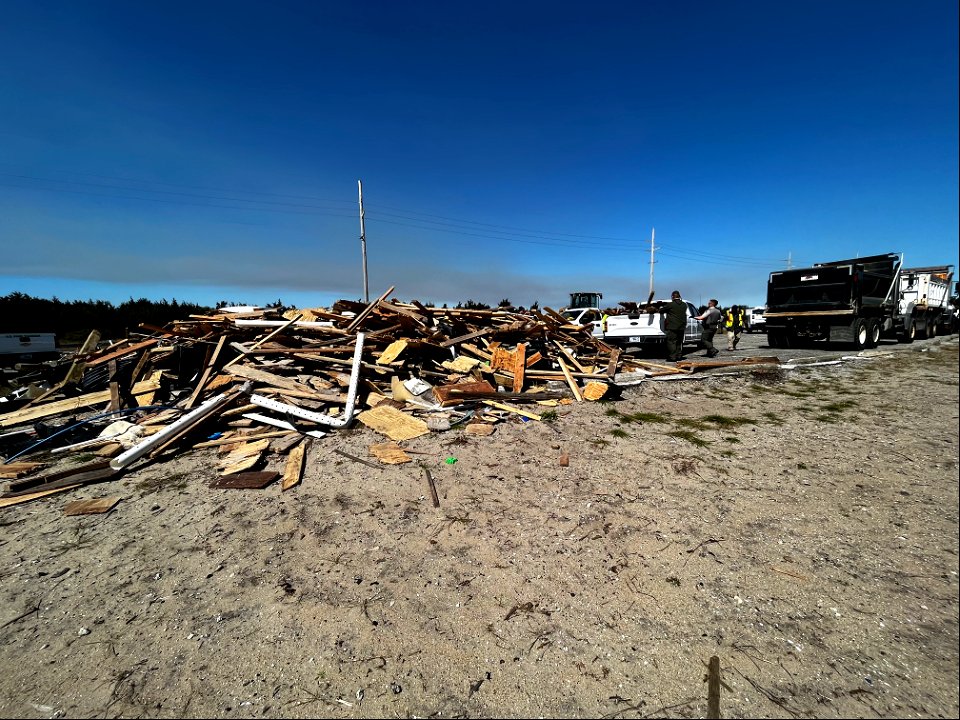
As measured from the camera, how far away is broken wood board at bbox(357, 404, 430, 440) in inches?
198

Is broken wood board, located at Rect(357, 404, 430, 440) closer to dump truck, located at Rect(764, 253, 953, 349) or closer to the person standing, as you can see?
the person standing

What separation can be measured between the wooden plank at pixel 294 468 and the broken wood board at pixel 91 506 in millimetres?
1407

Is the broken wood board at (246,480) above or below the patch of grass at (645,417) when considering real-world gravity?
below

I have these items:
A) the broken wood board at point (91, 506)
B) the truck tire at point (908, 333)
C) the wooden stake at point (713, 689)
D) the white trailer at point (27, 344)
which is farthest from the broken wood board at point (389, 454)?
the truck tire at point (908, 333)

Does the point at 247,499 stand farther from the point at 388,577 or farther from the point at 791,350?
the point at 791,350

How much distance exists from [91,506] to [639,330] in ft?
37.2

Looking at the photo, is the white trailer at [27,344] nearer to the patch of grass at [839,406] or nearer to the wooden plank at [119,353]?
the wooden plank at [119,353]

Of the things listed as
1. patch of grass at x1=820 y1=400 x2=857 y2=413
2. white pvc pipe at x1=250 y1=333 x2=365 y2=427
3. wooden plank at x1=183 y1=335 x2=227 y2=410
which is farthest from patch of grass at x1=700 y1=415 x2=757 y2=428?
wooden plank at x1=183 y1=335 x2=227 y2=410

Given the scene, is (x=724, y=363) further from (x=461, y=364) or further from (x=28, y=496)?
(x=28, y=496)

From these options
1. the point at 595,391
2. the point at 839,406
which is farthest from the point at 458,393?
the point at 839,406

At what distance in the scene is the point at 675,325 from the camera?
10.4 meters

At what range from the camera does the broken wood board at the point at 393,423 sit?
5.02 metres

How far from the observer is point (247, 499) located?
354 centimetres

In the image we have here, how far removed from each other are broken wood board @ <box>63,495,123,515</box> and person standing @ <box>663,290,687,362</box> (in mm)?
11082
